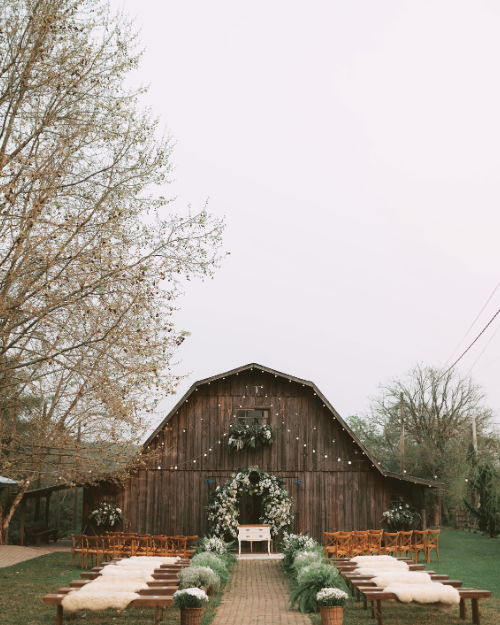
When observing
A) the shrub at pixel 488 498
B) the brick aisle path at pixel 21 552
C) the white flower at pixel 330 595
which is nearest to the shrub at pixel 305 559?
the white flower at pixel 330 595

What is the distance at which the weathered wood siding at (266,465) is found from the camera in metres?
20.4

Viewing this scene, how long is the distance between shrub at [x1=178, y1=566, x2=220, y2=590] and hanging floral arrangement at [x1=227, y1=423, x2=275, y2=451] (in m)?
8.65

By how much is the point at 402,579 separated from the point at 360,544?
26.8ft

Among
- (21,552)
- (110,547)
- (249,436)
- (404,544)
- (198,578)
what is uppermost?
(249,436)

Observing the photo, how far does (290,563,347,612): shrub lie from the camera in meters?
10.0

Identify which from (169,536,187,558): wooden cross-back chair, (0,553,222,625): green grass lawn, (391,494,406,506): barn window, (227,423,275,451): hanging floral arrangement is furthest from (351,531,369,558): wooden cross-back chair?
(0,553,222,625): green grass lawn

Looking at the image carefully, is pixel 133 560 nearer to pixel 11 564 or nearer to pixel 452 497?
pixel 11 564

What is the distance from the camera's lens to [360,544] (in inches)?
695

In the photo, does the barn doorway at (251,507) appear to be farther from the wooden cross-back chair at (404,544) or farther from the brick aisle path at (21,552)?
the brick aisle path at (21,552)

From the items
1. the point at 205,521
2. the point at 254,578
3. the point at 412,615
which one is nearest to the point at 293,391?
the point at 205,521

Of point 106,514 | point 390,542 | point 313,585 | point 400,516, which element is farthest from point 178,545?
point 313,585

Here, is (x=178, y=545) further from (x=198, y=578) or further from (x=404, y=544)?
(x=404, y=544)

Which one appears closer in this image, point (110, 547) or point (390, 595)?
point (390, 595)

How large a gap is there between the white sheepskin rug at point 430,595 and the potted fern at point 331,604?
0.70 metres
